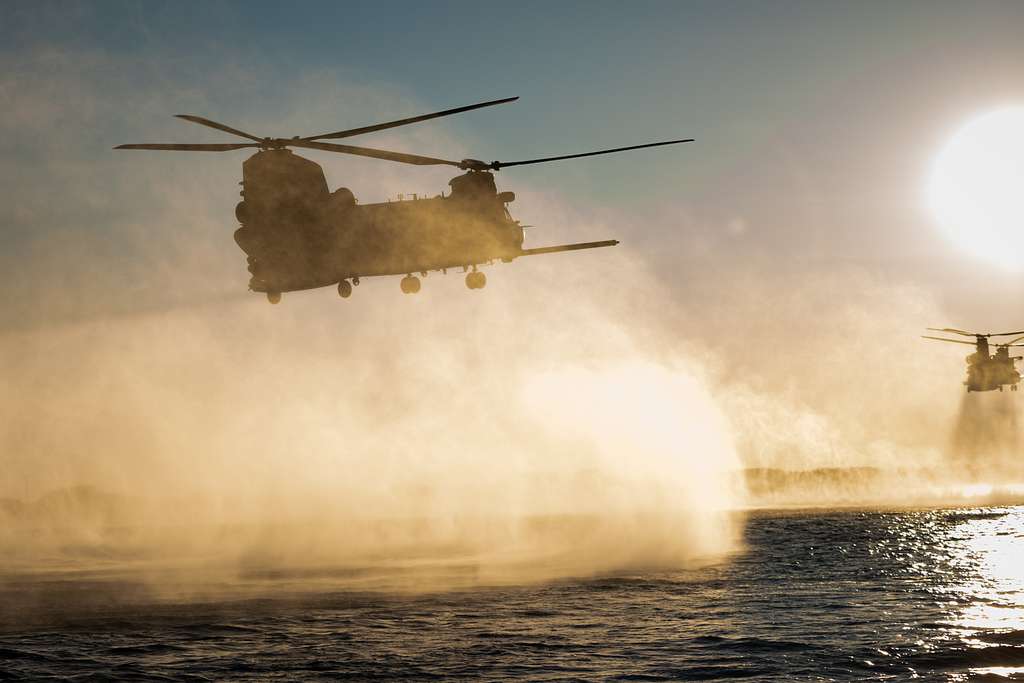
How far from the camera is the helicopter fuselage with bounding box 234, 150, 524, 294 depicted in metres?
46.2

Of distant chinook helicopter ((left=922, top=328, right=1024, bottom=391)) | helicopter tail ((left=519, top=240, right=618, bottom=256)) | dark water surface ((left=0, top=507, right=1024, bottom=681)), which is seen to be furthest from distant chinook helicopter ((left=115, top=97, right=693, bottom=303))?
distant chinook helicopter ((left=922, top=328, right=1024, bottom=391))

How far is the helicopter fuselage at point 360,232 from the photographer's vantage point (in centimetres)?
4625

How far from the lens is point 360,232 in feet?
155

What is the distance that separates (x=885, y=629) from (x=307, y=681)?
3676cm

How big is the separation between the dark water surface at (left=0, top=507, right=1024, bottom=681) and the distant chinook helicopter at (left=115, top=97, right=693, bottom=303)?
21.7 m

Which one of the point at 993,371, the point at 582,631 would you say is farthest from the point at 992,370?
the point at 582,631

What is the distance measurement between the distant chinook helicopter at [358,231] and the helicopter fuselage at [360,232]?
0.05 m

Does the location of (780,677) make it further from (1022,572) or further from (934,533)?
(934,533)

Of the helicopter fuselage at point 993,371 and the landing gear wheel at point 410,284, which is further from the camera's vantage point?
the helicopter fuselage at point 993,371

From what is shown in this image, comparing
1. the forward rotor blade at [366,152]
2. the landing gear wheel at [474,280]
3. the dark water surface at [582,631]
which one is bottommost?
the dark water surface at [582,631]

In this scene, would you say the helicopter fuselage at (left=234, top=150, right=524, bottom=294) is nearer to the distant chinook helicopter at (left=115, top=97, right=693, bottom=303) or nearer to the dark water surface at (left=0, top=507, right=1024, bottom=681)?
the distant chinook helicopter at (left=115, top=97, right=693, bottom=303)

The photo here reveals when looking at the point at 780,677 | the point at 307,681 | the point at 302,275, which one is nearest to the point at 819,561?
the point at 780,677

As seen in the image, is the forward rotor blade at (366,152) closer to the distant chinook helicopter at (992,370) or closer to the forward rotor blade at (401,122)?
the forward rotor blade at (401,122)

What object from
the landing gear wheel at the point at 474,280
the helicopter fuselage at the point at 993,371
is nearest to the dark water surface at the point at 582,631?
the landing gear wheel at the point at 474,280
